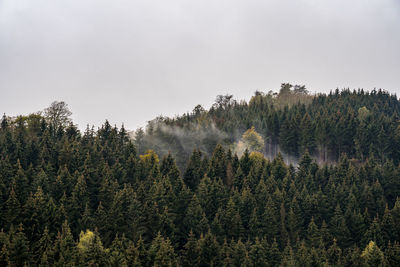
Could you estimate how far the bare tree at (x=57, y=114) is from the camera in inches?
4575

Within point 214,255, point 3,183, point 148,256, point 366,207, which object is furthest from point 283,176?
point 3,183

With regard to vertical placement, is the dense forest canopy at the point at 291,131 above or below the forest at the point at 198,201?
above

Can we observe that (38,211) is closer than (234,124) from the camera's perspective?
Yes

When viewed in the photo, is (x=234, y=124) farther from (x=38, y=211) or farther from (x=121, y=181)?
(x=38, y=211)

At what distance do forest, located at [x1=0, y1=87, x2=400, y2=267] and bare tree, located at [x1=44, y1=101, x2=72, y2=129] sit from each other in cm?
24

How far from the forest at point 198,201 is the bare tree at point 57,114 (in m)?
0.24

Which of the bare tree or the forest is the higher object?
the bare tree

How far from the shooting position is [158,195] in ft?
268

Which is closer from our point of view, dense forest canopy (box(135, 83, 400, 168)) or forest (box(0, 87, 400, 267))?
forest (box(0, 87, 400, 267))

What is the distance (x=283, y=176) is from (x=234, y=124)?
43.2m

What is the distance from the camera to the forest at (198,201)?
67375 mm

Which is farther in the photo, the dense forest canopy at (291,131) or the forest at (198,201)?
the dense forest canopy at (291,131)

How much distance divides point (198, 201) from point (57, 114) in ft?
164

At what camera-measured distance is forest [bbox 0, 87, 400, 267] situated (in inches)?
2653
